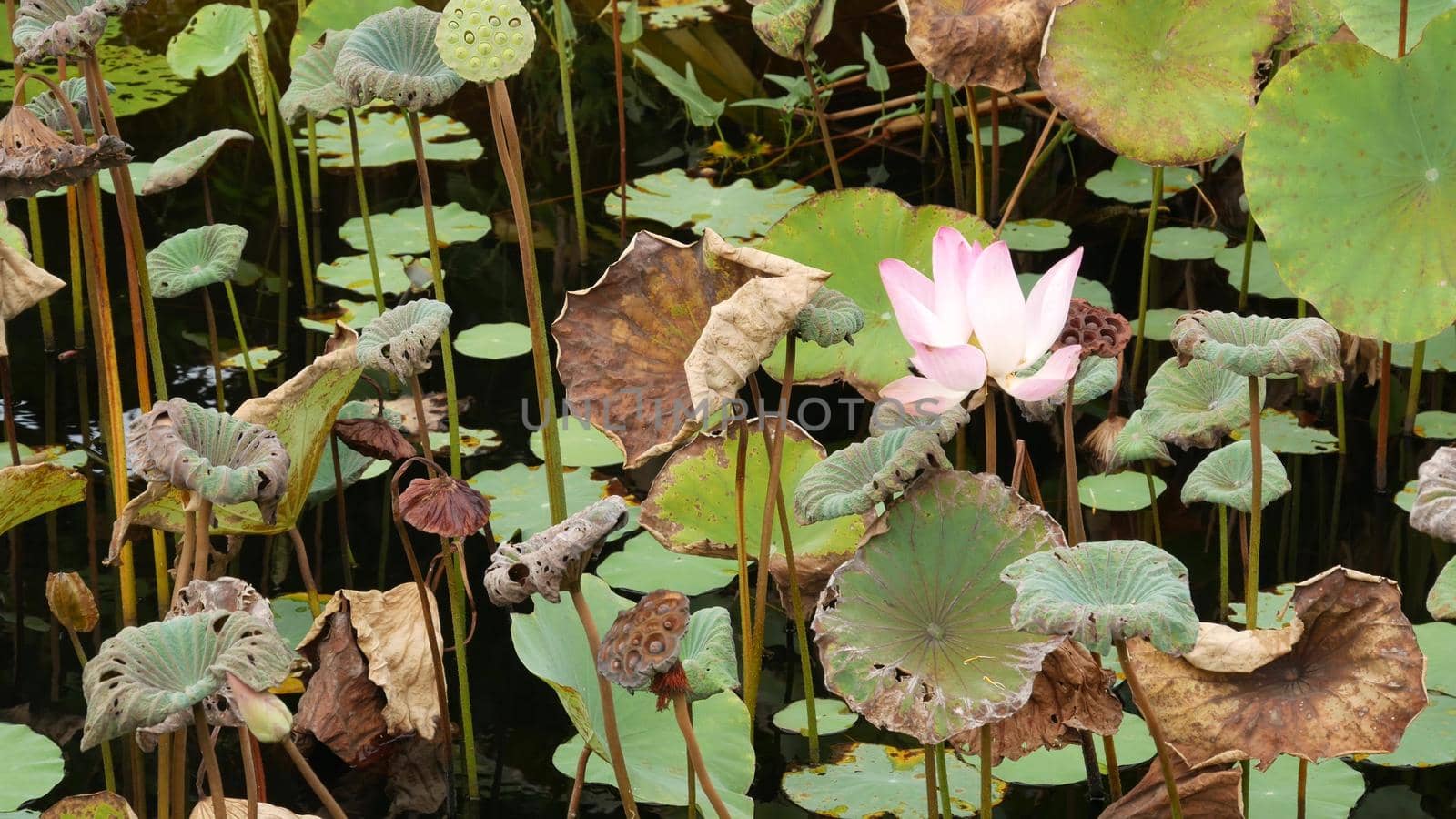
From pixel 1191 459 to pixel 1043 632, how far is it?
1596 mm

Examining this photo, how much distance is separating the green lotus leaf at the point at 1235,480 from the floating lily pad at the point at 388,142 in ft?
8.42

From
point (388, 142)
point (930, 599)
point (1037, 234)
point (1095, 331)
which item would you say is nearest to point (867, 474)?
point (930, 599)

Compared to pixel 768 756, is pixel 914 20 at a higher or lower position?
higher

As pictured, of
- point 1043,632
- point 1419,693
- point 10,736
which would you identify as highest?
point 1043,632

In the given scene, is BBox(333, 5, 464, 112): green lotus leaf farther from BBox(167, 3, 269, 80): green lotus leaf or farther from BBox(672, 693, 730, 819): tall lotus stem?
BBox(167, 3, 269, 80): green lotus leaf

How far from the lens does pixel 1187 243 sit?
344 centimetres

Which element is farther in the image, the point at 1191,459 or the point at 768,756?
the point at 1191,459

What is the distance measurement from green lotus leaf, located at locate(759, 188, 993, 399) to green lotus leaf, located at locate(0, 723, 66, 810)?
4.08ft

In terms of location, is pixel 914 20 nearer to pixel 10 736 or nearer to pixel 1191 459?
pixel 1191 459

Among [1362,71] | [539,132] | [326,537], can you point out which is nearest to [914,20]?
[1362,71]

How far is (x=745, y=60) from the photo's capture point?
4.61m

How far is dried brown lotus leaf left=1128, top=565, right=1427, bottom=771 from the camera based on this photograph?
1.50 m

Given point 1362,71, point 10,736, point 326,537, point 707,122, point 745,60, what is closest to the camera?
point 10,736

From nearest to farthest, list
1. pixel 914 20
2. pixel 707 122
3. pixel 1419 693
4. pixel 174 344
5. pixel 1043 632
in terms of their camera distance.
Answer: pixel 1043 632, pixel 1419 693, pixel 914 20, pixel 174 344, pixel 707 122
